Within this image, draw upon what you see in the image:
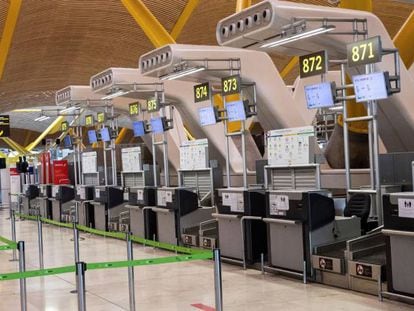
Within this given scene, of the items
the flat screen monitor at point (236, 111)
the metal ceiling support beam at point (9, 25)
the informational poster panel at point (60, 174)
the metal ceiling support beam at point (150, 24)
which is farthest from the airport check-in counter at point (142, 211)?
the metal ceiling support beam at point (9, 25)

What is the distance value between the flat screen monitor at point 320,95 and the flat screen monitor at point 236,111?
1685mm

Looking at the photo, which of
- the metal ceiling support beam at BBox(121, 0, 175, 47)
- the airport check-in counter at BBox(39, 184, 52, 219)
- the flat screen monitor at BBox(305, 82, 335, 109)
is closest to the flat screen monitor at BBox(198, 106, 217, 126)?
the flat screen monitor at BBox(305, 82, 335, 109)

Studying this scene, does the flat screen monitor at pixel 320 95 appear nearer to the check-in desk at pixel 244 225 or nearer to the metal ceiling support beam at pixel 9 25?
the check-in desk at pixel 244 225

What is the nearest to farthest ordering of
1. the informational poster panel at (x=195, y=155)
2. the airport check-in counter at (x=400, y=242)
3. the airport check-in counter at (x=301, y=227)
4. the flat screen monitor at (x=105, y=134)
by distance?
the airport check-in counter at (x=400, y=242), the airport check-in counter at (x=301, y=227), the informational poster panel at (x=195, y=155), the flat screen monitor at (x=105, y=134)

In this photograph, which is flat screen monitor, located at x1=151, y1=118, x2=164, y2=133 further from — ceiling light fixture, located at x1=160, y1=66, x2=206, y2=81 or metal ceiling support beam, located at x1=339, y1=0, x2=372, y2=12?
metal ceiling support beam, located at x1=339, y1=0, x2=372, y2=12

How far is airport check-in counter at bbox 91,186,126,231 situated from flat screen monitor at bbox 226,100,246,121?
19.4 feet

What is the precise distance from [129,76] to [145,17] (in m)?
6.43

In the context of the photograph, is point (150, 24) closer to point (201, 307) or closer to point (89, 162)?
point (89, 162)

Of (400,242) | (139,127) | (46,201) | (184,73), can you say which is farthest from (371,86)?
(46,201)

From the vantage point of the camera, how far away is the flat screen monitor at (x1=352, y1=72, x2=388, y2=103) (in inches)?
344

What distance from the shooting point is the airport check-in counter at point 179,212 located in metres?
13.0

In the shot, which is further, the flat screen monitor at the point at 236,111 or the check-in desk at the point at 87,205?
the check-in desk at the point at 87,205

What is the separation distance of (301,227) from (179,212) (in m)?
4.22

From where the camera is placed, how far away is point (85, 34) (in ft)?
106
